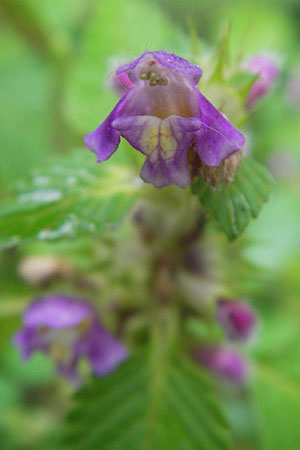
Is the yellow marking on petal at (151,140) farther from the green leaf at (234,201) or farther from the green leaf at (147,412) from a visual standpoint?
the green leaf at (147,412)

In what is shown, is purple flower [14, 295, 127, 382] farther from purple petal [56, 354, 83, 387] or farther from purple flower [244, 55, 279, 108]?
purple flower [244, 55, 279, 108]

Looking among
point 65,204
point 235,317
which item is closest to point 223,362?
point 235,317

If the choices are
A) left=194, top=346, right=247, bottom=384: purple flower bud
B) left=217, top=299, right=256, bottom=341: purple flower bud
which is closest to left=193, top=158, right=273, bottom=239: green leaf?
left=217, top=299, right=256, bottom=341: purple flower bud

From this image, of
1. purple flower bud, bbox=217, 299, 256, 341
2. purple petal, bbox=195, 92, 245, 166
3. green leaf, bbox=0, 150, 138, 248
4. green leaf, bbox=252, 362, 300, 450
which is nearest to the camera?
purple petal, bbox=195, 92, 245, 166

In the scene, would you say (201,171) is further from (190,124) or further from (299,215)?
(299,215)

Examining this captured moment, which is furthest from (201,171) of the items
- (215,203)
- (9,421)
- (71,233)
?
(9,421)

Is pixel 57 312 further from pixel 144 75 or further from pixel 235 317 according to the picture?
pixel 144 75
